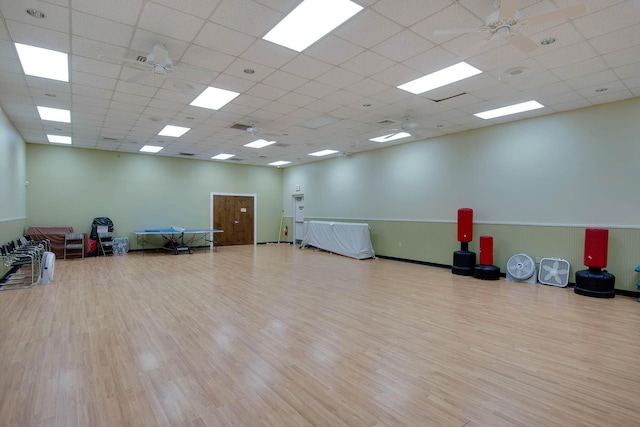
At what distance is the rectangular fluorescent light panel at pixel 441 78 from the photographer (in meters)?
4.23

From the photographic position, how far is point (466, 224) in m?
6.90

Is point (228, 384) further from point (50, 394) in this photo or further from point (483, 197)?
point (483, 197)

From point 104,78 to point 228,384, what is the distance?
4570 millimetres

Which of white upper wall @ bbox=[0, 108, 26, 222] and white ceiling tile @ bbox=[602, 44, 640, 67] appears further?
white upper wall @ bbox=[0, 108, 26, 222]

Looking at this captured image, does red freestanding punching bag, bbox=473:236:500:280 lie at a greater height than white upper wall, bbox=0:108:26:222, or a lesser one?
lesser

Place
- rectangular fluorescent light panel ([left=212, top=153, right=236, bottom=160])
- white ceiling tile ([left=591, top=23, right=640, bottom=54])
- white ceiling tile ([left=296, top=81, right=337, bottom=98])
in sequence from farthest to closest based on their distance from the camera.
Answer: rectangular fluorescent light panel ([left=212, top=153, right=236, bottom=160])
white ceiling tile ([left=296, top=81, right=337, bottom=98])
white ceiling tile ([left=591, top=23, right=640, bottom=54])

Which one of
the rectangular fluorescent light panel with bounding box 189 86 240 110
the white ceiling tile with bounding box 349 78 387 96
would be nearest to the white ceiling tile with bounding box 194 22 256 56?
the rectangular fluorescent light panel with bounding box 189 86 240 110

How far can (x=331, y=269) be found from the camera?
750cm

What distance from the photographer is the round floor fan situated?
6168 millimetres

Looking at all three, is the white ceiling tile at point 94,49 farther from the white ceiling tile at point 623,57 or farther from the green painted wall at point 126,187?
the green painted wall at point 126,187

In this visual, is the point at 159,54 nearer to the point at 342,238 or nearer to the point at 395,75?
the point at 395,75

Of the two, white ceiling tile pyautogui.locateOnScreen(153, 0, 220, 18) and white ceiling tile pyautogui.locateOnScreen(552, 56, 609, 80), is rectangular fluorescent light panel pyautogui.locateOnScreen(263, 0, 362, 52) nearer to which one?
white ceiling tile pyautogui.locateOnScreen(153, 0, 220, 18)

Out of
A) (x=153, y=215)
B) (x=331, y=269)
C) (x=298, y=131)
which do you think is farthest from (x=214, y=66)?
(x=153, y=215)

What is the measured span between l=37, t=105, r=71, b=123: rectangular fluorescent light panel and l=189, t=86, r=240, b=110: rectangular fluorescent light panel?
2.73m
